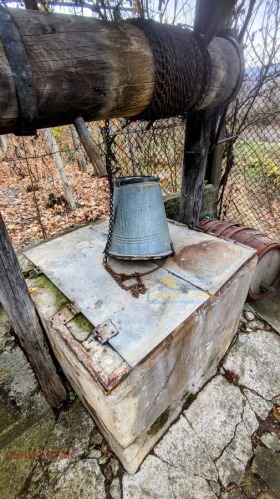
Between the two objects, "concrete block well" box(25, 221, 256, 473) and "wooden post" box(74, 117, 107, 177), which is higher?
"wooden post" box(74, 117, 107, 177)

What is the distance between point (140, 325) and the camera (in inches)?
65.1

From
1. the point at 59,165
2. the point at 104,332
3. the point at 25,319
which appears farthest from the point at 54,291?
the point at 59,165

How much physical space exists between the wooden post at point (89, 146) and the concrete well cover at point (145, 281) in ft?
3.22

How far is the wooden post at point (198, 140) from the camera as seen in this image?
1.52 meters

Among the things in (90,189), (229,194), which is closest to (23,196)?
(90,189)

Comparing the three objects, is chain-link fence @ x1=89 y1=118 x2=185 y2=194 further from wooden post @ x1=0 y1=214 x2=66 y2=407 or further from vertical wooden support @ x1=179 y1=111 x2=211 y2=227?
wooden post @ x1=0 y1=214 x2=66 y2=407

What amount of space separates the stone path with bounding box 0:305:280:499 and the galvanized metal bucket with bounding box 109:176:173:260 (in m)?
1.49

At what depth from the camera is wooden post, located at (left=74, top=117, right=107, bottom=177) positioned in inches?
46.6

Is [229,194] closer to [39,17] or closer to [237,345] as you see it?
[237,345]

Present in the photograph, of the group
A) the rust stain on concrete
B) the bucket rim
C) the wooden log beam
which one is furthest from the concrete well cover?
the wooden log beam

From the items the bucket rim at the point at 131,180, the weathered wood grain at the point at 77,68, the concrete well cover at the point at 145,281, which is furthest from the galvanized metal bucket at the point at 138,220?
the weathered wood grain at the point at 77,68

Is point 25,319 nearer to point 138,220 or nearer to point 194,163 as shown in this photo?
point 138,220

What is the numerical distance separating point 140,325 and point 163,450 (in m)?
1.24

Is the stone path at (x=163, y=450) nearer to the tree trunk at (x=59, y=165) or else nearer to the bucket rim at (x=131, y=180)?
the bucket rim at (x=131, y=180)
